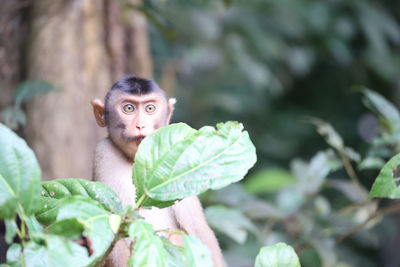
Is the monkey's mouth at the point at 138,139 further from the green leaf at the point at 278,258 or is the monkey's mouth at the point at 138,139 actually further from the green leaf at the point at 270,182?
the green leaf at the point at 270,182

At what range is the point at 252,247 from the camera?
5094 millimetres

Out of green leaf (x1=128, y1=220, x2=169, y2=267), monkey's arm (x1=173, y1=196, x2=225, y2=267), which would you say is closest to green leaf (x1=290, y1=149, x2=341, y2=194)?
monkey's arm (x1=173, y1=196, x2=225, y2=267)

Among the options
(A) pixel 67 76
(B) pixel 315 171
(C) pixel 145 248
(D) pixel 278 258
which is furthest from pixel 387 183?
(A) pixel 67 76

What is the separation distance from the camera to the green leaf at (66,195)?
4.55 feet

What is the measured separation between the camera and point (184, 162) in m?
1.30

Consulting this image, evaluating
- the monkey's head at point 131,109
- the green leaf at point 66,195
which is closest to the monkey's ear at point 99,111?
the monkey's head at point 131,109

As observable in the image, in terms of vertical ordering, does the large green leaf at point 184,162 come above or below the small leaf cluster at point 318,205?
above

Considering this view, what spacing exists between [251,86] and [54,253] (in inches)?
257

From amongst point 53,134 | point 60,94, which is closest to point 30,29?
point 60,94

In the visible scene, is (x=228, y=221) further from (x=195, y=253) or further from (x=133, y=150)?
(x=195, y=253)

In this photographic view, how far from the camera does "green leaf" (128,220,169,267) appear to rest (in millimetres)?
1159

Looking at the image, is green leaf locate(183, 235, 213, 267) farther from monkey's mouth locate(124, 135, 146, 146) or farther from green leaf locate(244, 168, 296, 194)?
green leaf locate(244, 168, 296, 194)

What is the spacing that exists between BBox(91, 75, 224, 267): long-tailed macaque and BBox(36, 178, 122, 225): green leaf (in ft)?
2.44

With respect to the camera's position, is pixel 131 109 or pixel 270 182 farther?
pixel 270 182
